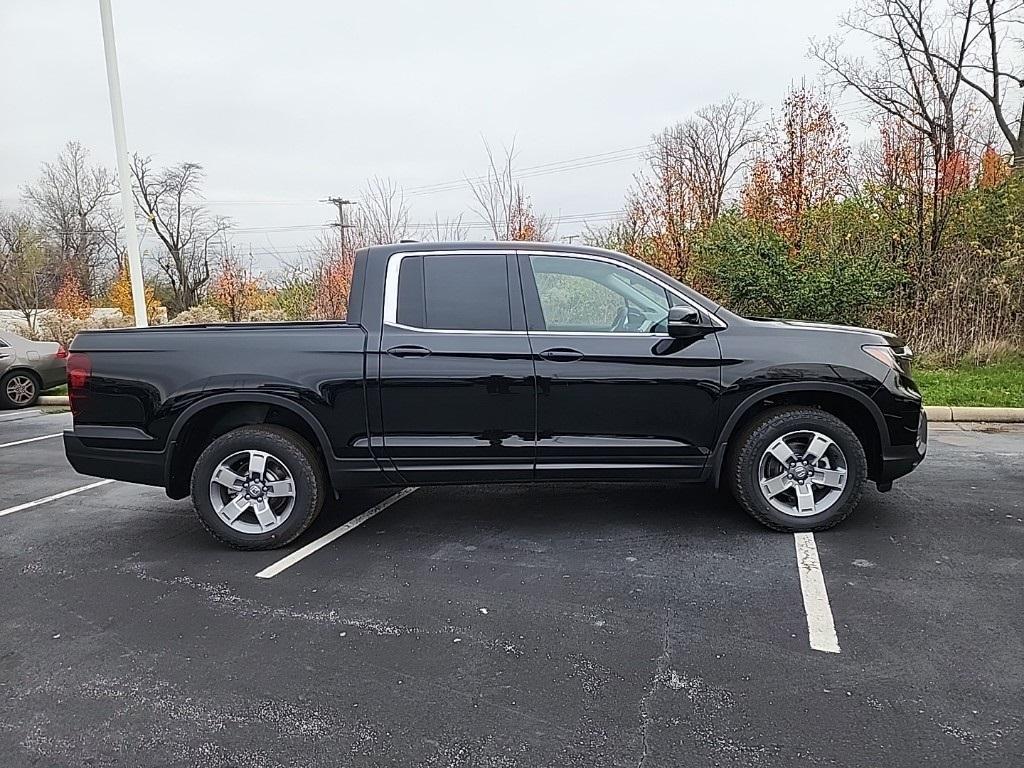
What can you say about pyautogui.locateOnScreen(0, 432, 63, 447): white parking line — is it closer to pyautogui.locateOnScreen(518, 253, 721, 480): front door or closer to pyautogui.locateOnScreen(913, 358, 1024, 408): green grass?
pyautogui.locateOnScreen(518, 253, 721, 480): front door

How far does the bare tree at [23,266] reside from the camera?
75.4 ft

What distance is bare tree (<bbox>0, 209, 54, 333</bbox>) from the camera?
22984 mm

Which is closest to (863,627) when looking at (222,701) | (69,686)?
(222,701)

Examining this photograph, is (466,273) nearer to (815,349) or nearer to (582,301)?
(582,301)

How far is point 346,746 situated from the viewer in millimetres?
2467

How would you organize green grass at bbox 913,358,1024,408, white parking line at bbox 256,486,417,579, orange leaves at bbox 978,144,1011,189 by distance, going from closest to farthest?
white parking line at bbox 256,486,417,579 → green grass at bbox 913,358,1024,408 → orange leaves at bbox 978,144,1011,189

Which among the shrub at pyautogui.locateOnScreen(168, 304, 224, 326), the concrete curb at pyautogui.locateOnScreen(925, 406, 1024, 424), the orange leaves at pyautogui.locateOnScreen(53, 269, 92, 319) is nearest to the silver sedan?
the shrub at pyautogui.locateOnScreen(168, 304, 224, 326)

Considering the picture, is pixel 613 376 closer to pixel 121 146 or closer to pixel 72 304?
pixel 121 146

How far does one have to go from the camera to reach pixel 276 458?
427cm

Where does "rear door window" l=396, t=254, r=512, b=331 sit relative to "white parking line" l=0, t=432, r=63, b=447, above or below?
above

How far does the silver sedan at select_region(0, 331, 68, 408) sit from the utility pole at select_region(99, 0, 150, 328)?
2.46 metres

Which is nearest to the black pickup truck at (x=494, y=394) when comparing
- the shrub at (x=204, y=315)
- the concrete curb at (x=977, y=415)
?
the concrete curb at (x=977, y=415)

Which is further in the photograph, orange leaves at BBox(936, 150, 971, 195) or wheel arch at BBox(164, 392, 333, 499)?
orange leaves at BBox(936, 150, 971, 195)

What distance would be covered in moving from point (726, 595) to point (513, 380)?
1.66 m
